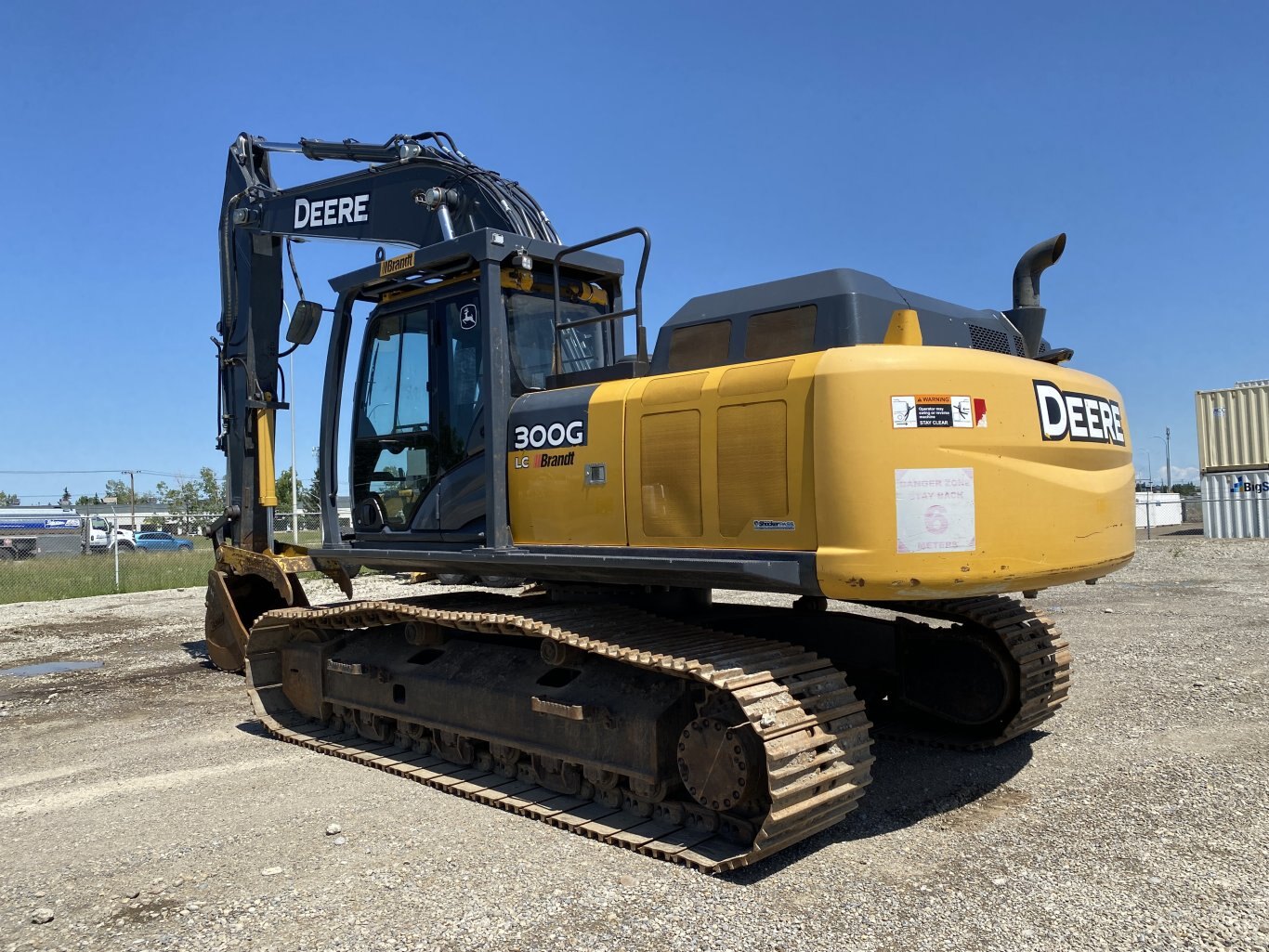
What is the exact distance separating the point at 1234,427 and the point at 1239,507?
11.4 ft

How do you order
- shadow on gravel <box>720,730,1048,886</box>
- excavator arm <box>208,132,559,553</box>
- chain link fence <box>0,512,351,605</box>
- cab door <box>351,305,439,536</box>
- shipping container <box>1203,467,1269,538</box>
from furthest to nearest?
shipping container <box>1203,467,1269,538</box> < chain link fence <box>0,512,351,605</box> < excavator arm <box>208,132,559,553</box> < cab door <box>351,305,439,536</box> < shadow on gravel <box>720,730,1048,886</box>

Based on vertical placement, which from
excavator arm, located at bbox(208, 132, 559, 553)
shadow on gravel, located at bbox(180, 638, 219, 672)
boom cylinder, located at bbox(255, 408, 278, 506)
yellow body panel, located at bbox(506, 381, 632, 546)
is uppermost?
excavator arm, located at bbox(208, 132, 559, 553)

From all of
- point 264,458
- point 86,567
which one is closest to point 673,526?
point 264,458

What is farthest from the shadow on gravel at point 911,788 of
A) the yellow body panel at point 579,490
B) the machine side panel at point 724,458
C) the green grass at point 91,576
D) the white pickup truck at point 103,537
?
the white pickup truck at point 103,537

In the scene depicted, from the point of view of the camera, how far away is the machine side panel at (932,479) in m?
4.32

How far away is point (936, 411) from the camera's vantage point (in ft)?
14.5

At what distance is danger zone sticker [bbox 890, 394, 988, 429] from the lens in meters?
4.37

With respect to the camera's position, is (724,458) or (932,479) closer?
(932,479)

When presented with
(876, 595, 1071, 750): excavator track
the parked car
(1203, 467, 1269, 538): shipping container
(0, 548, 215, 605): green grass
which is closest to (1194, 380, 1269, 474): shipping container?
(1203, 467, 1269, 538): shipping container

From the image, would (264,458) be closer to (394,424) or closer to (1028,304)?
(394,424)

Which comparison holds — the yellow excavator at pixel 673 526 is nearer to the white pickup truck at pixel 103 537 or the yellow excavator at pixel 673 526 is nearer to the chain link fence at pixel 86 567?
the chain link fence at pixel 86 567

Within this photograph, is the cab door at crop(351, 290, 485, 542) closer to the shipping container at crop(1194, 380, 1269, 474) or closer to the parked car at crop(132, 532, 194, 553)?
the shipping container at crop(1194, 380, 1269, 474)

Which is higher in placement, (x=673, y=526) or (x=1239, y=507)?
(x=673, y=526)

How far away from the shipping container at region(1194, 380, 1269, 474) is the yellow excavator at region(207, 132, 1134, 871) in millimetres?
27595
